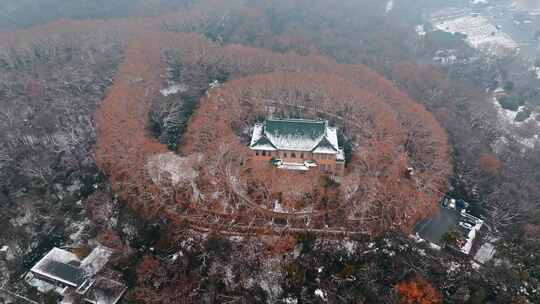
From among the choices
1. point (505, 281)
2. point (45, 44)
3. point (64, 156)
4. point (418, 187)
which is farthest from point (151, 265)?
point (45, 44)

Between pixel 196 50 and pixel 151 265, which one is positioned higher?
pixel 196 50

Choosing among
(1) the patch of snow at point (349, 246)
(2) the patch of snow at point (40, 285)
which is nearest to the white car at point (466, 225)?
(1) the patch of snow at point (349, 246)

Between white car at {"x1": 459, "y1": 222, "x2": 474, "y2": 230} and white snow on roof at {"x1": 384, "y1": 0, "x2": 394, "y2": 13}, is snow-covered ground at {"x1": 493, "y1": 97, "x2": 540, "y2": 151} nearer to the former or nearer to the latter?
white car at {"x1": 459, "y1": 222, "x2": 474, "y2": 230}

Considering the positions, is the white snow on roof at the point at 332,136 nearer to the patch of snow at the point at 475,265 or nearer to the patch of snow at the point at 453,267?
the patch of snow at the point at 453,267

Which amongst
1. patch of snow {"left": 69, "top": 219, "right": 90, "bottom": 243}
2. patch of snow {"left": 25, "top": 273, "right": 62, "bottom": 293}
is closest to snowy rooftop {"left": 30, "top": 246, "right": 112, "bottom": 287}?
patch of snow {"left": 25, "top": 273, "right": 62, "bottom": 293}

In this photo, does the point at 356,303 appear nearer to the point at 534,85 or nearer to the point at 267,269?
the point at 267,269
